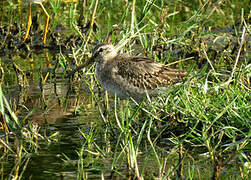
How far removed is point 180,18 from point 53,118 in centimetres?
532

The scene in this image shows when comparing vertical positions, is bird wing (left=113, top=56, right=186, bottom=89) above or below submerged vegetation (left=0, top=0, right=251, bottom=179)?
above

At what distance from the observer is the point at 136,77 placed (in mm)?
6484

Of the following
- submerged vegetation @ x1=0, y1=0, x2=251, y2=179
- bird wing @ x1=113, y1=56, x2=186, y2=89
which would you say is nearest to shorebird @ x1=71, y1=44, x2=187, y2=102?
bird wing @ x1=113, y1=56, x2=186, y2=89

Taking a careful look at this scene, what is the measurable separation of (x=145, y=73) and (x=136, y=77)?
110mm

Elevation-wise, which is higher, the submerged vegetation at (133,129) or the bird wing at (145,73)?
the bird wing at (145,73)

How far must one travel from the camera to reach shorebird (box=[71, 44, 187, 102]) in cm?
646

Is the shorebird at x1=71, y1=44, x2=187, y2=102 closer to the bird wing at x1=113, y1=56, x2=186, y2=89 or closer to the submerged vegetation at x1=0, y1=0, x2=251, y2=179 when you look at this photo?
the bird wing at x1=113, y1=56, x2=186, y2=89

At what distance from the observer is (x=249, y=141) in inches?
209

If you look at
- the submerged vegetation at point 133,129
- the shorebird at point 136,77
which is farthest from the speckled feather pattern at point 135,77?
the submerged vegetation at point 133,129

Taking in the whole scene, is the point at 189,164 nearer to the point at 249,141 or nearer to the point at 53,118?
the point at 249,141

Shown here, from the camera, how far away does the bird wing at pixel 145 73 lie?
21.2 ft

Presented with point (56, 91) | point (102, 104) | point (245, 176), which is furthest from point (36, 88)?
point (245, 176)

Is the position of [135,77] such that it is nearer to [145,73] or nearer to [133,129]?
[145,73]

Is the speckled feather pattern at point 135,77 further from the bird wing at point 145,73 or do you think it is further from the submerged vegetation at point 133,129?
the submerged vegetation at point 133,129
